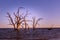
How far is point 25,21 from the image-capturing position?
1672 centimetres

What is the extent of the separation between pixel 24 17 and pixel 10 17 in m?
1.25

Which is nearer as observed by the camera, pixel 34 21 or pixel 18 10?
pixel 18 10

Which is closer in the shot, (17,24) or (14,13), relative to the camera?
(17,24)

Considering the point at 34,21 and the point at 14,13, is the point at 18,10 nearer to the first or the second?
the point at 14,13

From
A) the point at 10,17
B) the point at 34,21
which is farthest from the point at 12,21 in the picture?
the point at 34,21

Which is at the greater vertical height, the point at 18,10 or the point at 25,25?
the point at 18,10

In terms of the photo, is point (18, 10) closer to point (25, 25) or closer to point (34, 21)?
point (25, 25)

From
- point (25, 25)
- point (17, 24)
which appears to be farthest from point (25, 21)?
point (17, 24)

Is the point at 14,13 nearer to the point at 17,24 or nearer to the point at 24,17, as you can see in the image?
the point at 24,17

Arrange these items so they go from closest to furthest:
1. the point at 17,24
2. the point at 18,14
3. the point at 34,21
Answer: the point at 17,24 < the point at 18,14 < the point at 34,21

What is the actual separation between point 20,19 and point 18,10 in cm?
92

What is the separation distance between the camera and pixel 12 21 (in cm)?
1628

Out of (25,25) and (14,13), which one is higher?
(14,13)

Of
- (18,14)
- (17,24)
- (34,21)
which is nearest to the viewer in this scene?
(17,24)
